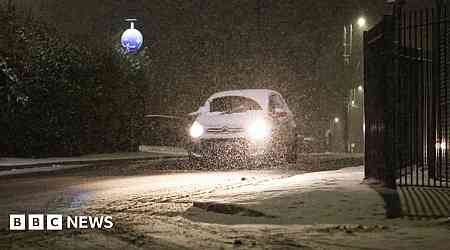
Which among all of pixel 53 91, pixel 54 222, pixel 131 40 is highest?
pixel 131 40

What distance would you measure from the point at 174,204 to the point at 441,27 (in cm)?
568

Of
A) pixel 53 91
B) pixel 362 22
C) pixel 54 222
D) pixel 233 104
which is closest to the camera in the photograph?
pixel 54 222

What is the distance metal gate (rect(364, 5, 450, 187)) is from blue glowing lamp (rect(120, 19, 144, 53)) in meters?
22.2

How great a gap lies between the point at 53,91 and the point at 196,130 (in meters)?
11.7

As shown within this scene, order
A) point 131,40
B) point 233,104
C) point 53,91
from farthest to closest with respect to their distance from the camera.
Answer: point 131,40 < point 53,91 < point 233,104

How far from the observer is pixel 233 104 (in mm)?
18375

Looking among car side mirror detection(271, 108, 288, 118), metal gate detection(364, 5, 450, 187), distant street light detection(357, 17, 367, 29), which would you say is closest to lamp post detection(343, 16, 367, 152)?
distant street light detection(357, 17, 367, 29)

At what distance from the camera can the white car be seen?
17.0 metres

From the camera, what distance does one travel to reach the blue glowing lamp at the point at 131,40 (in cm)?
3371

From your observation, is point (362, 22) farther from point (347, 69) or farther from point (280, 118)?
point (280, 118)

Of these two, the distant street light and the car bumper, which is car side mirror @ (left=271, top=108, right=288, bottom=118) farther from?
the distant street light

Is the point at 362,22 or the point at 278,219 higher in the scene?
the point at 362,22

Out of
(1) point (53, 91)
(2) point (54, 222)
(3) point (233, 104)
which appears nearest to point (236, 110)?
(3) point (233, 104)

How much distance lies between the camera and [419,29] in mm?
11539
